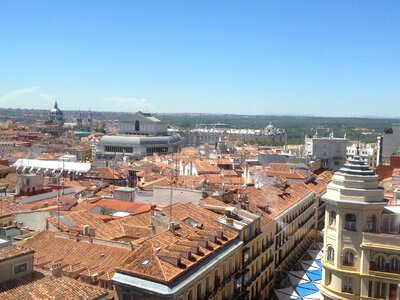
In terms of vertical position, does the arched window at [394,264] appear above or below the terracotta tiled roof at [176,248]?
below

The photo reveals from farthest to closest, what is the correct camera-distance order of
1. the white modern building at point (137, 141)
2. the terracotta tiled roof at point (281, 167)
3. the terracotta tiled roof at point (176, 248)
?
the white modern building at point (137, 141) → the terracotta tiled roof at point (281, 167) → the terracotta tiled roof at point (176, 248)

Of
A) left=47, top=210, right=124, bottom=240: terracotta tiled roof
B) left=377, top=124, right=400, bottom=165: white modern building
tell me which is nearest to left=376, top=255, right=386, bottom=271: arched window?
left=47, top=210, right=124, bottom=240: terracotta tiled roof

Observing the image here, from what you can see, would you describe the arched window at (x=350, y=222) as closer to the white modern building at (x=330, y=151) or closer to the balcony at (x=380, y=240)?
the balcony at (x=380, y=240)

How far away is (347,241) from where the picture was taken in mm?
33812

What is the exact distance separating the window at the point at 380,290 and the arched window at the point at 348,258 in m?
1.95

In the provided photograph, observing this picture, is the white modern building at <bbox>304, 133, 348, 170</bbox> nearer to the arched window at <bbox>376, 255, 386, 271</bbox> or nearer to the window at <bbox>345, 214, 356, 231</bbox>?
the window at <bbox>345, 214, 356, 231</bbox>

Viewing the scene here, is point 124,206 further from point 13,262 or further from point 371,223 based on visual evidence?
point 371,223

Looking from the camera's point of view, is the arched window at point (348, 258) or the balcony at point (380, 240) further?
the arched window at point (348, 258)

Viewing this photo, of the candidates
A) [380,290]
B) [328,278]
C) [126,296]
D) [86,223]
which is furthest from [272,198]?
[126,296]

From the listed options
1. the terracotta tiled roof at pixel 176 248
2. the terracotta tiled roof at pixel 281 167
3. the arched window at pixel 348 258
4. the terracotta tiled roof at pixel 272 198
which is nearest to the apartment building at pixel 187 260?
the terracotta tiled roof at pixel 176 248

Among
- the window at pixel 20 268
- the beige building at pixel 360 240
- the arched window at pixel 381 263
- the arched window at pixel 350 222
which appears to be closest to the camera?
the window at pixel 20 268

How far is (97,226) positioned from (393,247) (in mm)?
22115

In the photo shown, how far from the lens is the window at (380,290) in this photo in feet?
107

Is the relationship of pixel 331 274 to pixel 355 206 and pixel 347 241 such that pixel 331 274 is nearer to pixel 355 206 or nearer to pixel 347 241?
pixel 347 241
